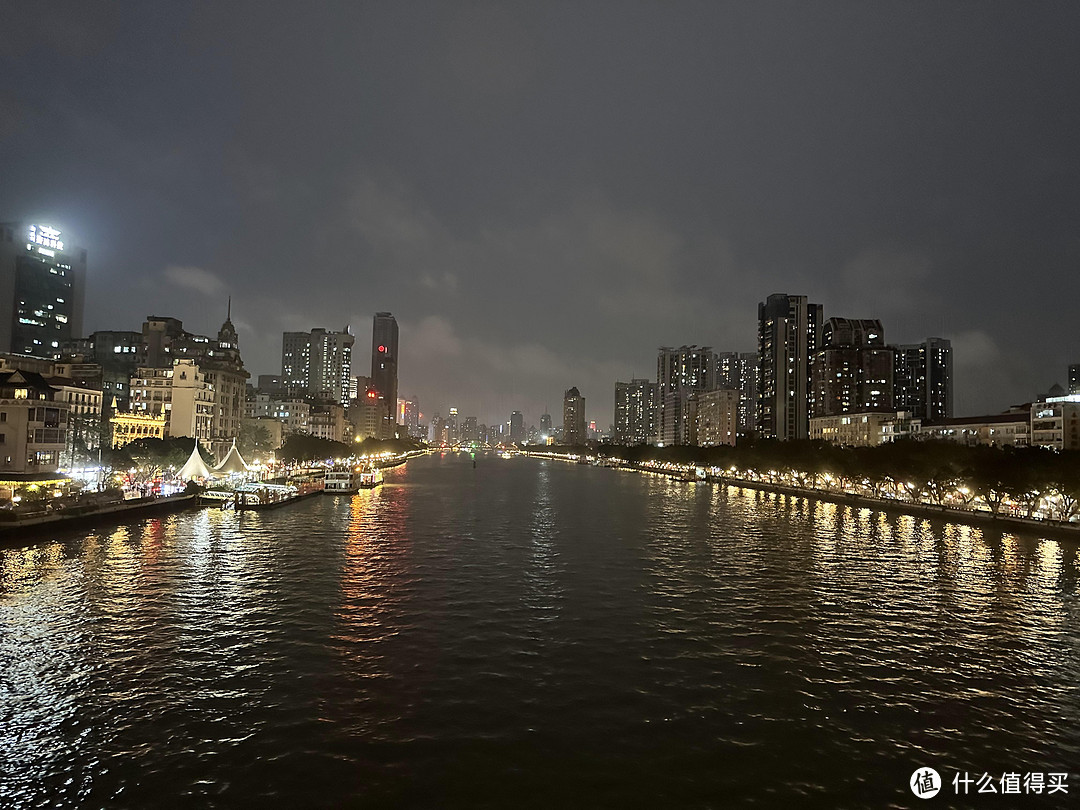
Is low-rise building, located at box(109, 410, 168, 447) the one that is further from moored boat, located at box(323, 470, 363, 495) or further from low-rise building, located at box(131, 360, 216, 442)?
moored boat, located at box(323, 470, 363, 495)

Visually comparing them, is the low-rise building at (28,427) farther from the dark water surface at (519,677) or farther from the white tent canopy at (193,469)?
the dark water surface at (519,677)

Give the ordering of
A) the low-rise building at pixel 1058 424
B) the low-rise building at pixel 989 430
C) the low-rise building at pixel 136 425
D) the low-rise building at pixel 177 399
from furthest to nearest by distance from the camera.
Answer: the low-rise building at pixel 989 430
the low-rise building at pixel 177 399
the low-rise building at pixel 1058 424
the low-rise building at pixel 136 425

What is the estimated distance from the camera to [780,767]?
18625 millimetres

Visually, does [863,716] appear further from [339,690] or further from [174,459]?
[174,459]

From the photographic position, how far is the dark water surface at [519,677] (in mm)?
17828

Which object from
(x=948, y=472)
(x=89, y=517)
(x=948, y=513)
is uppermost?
(x=948, y=472)

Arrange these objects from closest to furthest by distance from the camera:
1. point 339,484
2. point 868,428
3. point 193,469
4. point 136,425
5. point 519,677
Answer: point 519,677 → point 193,469 → point 339,484 → point 136,425 → point 868,428

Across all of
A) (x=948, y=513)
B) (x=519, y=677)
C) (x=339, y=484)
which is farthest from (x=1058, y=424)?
(x=519, y=677)

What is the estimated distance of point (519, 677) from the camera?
2528cm

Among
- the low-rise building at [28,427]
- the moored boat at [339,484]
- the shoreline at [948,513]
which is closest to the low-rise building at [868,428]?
the shoreline at [948,513]

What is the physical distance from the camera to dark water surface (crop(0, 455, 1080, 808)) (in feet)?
58.5

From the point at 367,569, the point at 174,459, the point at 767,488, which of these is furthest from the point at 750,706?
the point at 767,488

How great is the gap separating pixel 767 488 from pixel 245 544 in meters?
107

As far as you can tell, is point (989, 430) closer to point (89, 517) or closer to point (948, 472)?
point (948, 472)
